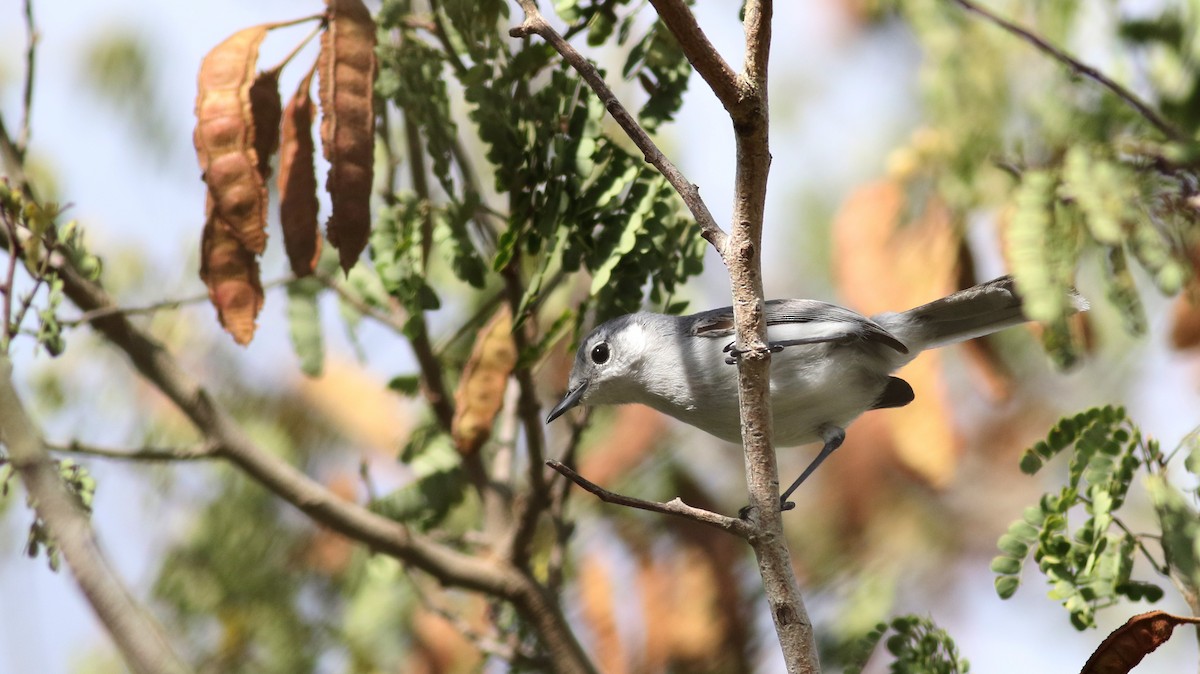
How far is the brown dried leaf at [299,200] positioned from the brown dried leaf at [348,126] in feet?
0.30

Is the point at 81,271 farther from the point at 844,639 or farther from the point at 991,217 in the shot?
the point at 991,217

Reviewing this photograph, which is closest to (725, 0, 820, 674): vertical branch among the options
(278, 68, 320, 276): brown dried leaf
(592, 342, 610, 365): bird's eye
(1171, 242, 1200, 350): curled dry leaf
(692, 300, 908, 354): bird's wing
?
(692, 300, 908, 354): bird's wing

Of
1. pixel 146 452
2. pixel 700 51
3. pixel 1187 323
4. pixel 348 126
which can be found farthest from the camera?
pixel 1187 323

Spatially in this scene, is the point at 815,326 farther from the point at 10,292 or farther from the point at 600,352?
the point at 10,292

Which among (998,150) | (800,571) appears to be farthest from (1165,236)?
(800,571)

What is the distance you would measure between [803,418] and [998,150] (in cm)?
126

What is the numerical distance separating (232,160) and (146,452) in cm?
99

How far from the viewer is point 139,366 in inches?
118

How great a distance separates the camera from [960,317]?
9.71 feet

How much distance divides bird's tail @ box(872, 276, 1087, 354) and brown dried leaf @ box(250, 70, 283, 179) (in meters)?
1.65

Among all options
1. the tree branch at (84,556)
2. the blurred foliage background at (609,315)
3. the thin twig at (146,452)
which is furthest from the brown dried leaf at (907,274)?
the tree branch at (84,556)

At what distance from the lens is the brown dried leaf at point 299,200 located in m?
2.40

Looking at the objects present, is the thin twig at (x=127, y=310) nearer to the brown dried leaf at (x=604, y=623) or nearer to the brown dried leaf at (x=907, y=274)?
the brown dried leaf at (x=604, y=623)

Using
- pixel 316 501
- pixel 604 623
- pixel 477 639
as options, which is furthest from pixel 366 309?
pixel 604 623
